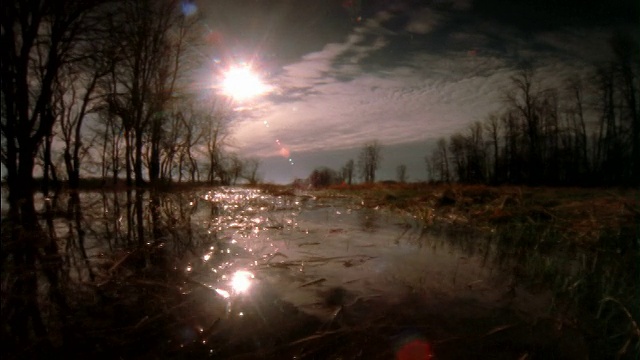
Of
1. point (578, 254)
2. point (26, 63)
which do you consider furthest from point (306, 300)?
point (26, 63)

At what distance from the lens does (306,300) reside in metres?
2.24

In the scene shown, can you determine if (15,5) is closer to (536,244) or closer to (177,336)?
(177,336)

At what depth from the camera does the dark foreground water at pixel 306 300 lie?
1.64 meters

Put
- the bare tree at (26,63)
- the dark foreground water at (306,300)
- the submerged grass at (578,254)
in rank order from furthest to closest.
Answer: the bare tree at (26,63) < the submerged grass at (578,254) < the dark foreground water at (306,300)

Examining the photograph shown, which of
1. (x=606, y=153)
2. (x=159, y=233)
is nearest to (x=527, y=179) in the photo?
(x=606, y=153)

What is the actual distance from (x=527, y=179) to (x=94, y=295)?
35159 millimetres

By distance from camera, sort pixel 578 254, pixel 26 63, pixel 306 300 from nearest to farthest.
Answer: pixel 306 300 < pixel 578 254 < pixel 26 63

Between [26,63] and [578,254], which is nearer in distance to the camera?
[578,254]

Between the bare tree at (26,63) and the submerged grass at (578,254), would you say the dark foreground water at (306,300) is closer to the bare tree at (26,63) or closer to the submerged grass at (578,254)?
the submerged grass at (578,254)

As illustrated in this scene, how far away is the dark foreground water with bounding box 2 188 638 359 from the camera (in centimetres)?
164

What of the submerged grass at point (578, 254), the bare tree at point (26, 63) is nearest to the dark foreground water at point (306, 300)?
the submerged grass at point (578, 254)

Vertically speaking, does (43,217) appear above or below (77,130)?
below

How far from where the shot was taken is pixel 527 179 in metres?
30.5

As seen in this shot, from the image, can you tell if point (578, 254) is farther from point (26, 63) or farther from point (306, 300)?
point (26, 63)
